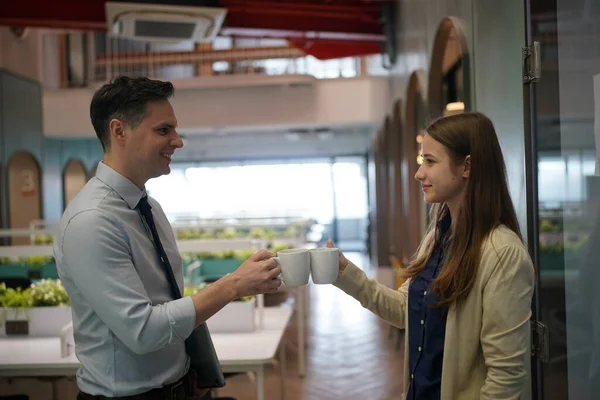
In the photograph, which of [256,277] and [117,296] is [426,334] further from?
[117,296]

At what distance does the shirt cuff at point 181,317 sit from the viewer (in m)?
1.58

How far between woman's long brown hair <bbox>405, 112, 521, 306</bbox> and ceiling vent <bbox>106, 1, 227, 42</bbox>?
5.39 meters

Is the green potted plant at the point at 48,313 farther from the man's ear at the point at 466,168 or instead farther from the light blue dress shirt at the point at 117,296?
the man's ear at the point at 466,168

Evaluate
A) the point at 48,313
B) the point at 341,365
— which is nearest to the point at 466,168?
the point at 48,313

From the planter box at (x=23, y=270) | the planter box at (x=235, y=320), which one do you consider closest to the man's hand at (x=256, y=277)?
the planter box at (x=235, y=320)


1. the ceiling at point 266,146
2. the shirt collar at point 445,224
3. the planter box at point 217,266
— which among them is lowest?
the planter box at point 217,266

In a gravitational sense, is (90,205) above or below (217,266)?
above

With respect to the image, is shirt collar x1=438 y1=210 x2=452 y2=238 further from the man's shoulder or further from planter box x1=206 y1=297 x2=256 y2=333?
planter box x1=206 y1=297 x2=256 y2=333

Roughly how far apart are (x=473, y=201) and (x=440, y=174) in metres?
0.12

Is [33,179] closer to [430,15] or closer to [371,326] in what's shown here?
[371,326]

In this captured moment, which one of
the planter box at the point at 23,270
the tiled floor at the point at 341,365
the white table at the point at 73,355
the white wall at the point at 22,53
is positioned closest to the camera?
the white table at the point at 73,355

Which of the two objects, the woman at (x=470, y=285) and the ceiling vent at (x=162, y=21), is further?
the ceiling vent at (x=162, y=21)

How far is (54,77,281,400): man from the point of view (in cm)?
157

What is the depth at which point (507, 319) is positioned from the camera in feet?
5.34
